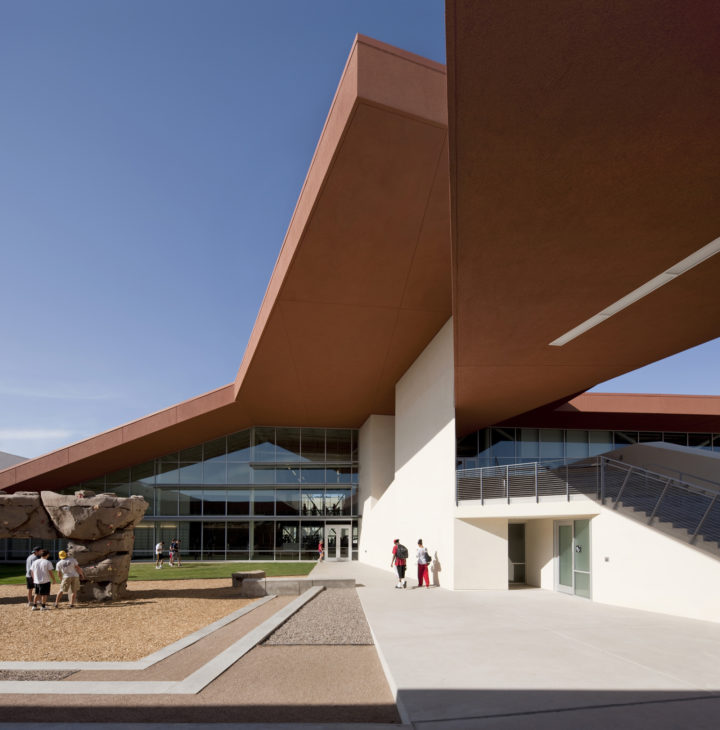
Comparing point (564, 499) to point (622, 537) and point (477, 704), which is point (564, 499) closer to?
point (622, 537)

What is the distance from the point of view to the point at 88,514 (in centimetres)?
1620

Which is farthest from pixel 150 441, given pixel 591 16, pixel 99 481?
pixel 591 16

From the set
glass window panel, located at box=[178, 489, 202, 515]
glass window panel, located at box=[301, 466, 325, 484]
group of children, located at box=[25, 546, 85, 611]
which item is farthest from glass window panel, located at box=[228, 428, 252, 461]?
group of children, located at box=[25, 546, 85, 611]

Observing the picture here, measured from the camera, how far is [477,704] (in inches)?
222

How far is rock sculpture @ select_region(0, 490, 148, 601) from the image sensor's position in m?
16.2

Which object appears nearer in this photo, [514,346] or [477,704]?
[477,704]

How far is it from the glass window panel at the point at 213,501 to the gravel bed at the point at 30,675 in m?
27.8

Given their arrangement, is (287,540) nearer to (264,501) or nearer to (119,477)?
(264,501)

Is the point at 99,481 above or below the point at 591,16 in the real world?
below

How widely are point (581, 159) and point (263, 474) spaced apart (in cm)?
3085

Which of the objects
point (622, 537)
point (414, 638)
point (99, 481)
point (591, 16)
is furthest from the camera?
point (99, 481)

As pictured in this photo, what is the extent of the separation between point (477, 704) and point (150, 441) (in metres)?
28.1

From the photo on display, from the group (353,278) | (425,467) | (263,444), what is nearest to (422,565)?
(425,467)

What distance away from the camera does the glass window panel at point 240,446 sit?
35.1 m
